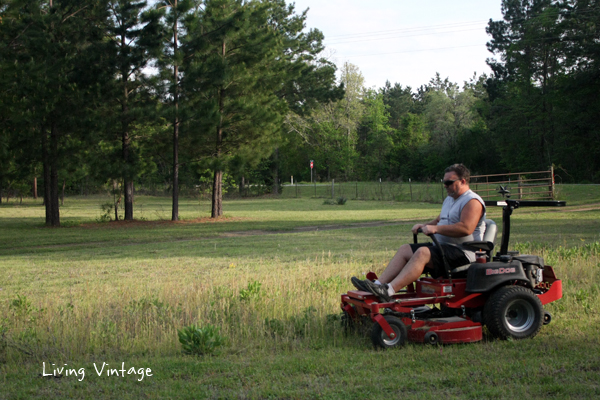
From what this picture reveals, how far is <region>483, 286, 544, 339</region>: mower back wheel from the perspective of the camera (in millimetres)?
5258

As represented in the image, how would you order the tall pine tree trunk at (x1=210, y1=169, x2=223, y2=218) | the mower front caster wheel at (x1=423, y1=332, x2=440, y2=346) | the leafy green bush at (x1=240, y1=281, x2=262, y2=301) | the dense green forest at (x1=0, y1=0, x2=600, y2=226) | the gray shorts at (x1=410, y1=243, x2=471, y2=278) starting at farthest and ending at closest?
the tall pine tree trunk at (x1=210, y1=169, x2=223, y2=218) → the dense green forest at (x1=0, y1=0, x2=600, y2=226) → the leafy green bush at (x1=240, y1=281, x2=262, y2=301) → the gray shorts at (x1=410, y1=243, x2=471, y2=278) → the mower front caster wheel at (x1=423, y1=332, x2=440, y2=346)

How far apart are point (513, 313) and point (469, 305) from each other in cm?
44

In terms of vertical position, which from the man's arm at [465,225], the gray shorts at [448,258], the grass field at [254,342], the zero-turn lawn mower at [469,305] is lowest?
the grass field at [254,342]

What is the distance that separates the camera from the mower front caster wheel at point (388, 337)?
509 centimetres

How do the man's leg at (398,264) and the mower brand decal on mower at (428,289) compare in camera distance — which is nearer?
the mower brand decal on mower at (428,289)

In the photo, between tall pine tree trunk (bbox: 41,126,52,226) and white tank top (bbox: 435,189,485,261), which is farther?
tall pine tree trunk (bbox: 41,126,52,226)

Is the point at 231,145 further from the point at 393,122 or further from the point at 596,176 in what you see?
the point at 393,122

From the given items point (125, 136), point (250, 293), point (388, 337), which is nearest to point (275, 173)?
point (125, 136)

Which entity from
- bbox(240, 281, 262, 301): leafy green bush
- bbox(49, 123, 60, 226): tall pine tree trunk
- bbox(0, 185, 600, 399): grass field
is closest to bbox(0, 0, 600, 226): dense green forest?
bbox(49, 123, 60, 226): tall pine tree trunk

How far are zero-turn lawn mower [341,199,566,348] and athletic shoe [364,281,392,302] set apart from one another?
6 centimetres

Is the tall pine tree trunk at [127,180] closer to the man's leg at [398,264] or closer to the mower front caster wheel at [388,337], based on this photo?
the man's leg at [398,264]

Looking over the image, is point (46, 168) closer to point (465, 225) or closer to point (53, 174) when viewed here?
point (53, 174)

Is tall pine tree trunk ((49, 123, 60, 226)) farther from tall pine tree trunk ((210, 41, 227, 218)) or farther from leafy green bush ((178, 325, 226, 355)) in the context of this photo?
leafy green bush ((178, 325, 226, 355))

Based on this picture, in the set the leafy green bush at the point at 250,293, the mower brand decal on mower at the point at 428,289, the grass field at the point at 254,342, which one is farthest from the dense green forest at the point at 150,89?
the mower brand decal on mower at the point at 428,289
